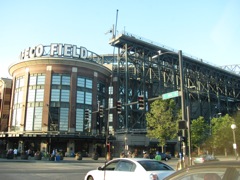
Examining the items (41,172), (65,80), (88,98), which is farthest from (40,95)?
(41,172)

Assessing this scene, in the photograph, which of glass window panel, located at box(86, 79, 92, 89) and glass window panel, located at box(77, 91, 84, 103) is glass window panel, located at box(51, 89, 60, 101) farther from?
glass window panel, located at box(86, 79, 92, 89)

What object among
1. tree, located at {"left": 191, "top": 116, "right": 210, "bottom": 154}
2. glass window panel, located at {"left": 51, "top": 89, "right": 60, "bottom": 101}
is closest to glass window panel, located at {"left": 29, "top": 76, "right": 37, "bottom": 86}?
glass window panel, located at {"left": 51, "top": 89, "right": 60, "bottom": 101}

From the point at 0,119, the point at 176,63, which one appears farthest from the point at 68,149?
the point at 176,63

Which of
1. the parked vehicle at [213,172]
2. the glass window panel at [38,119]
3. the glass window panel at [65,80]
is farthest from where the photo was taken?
the glass window panel at [65,80]

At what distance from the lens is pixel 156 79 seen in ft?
251

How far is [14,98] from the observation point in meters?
64.2

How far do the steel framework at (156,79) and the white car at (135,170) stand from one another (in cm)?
4571

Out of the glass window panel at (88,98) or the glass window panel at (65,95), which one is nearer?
the glass window panel at (65,95)

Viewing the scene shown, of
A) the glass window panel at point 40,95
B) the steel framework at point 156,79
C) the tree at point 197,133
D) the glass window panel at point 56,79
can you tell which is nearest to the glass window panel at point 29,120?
the glass window panel at point 40,95

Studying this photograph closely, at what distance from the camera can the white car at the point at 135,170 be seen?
1032 centimetres

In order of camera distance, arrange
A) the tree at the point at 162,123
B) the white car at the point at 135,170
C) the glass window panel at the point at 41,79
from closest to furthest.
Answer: the white car at the point at 135,170, the tree at the point at 162,123, the glass window panel at the point at 41,79

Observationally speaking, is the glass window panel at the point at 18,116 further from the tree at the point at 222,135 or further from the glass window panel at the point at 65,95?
the tree at the point at 222,135

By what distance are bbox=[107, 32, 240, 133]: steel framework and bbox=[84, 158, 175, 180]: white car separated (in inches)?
1800

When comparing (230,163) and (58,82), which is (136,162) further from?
(58,82)
